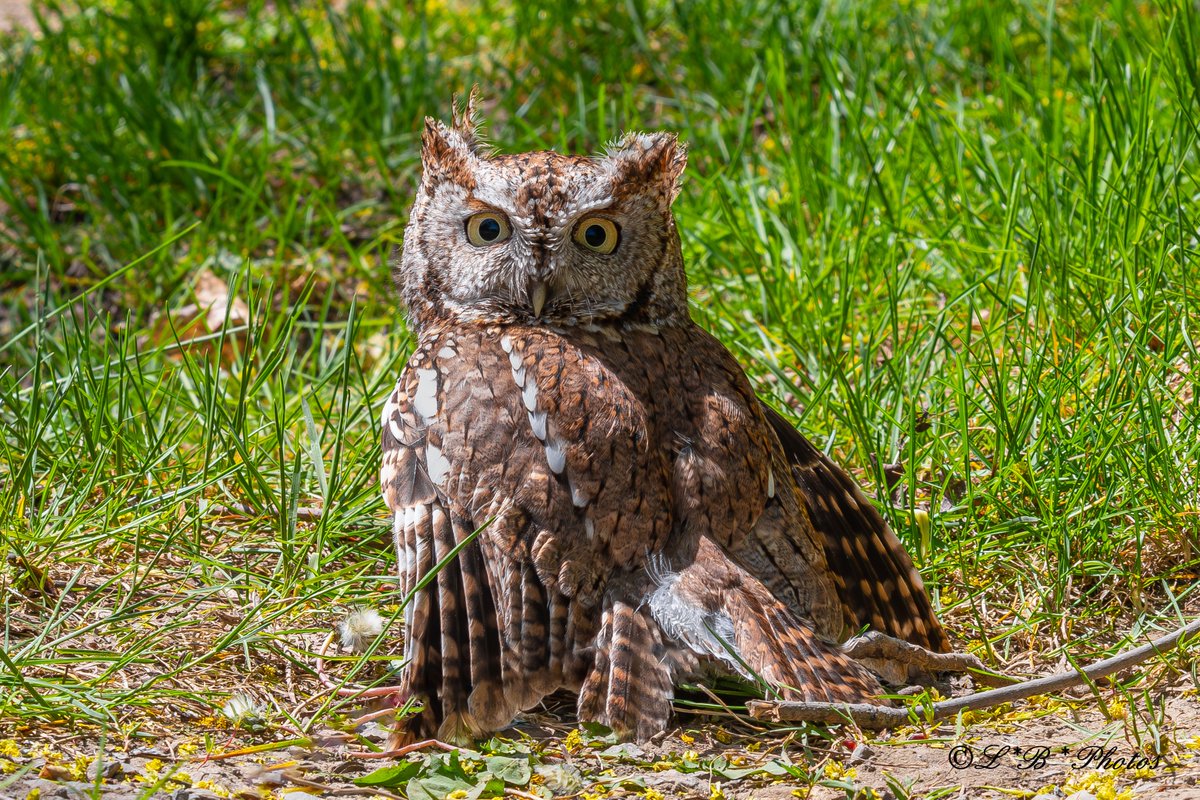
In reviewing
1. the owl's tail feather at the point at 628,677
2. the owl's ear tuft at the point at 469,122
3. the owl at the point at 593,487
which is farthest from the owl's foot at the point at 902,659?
the owl's ear tuft at the point at 469,122

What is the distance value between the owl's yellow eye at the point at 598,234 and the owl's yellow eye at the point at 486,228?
0.55 feet

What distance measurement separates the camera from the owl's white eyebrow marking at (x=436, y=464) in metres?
2.56

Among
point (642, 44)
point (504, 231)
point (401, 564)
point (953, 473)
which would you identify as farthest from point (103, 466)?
point (642, 44)

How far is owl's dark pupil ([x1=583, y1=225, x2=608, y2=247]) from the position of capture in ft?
9.24

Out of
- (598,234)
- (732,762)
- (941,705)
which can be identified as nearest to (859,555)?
(941,705)

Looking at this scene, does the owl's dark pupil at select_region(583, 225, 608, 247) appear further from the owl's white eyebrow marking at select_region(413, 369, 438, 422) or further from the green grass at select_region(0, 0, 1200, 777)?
the green grass at select_region(0, 0, 1200, 777)

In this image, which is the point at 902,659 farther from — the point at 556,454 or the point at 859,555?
the point at 556,454

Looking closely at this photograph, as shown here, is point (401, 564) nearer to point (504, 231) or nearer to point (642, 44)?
point (504, 231)

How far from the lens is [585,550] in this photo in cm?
250

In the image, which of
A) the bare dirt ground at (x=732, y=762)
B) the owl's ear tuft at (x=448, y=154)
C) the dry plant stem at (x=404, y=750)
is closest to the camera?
the bare dirt ground at (x=732, y=762)

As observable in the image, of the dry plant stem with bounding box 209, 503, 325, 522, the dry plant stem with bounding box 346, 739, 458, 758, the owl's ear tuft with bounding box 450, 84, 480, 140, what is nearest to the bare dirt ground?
the dry plant stem with bounding box 346, 739, 458, 758

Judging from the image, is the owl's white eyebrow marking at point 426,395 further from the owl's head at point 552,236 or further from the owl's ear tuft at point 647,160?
the owl's ear tuft at point 647,160

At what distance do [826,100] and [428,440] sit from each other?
9.32 ft

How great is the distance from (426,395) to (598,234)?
0.55 metres
